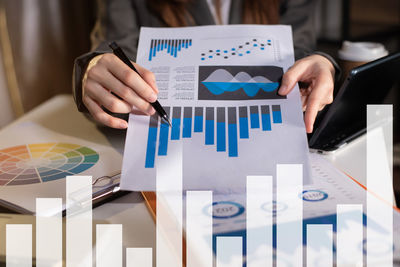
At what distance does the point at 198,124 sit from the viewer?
0.48 m

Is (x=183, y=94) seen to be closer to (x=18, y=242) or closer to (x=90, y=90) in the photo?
(x=90, y=90)


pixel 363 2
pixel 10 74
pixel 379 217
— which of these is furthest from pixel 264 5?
pixel 363 2

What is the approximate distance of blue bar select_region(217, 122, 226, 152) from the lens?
1.51ft

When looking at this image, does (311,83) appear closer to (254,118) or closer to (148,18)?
(254,118)

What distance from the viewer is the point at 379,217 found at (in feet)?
1.22

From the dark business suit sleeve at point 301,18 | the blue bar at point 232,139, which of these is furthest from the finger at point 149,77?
the dark business suit sleeve at point 301,18

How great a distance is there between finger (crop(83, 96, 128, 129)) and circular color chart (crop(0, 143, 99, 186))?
5 cm
